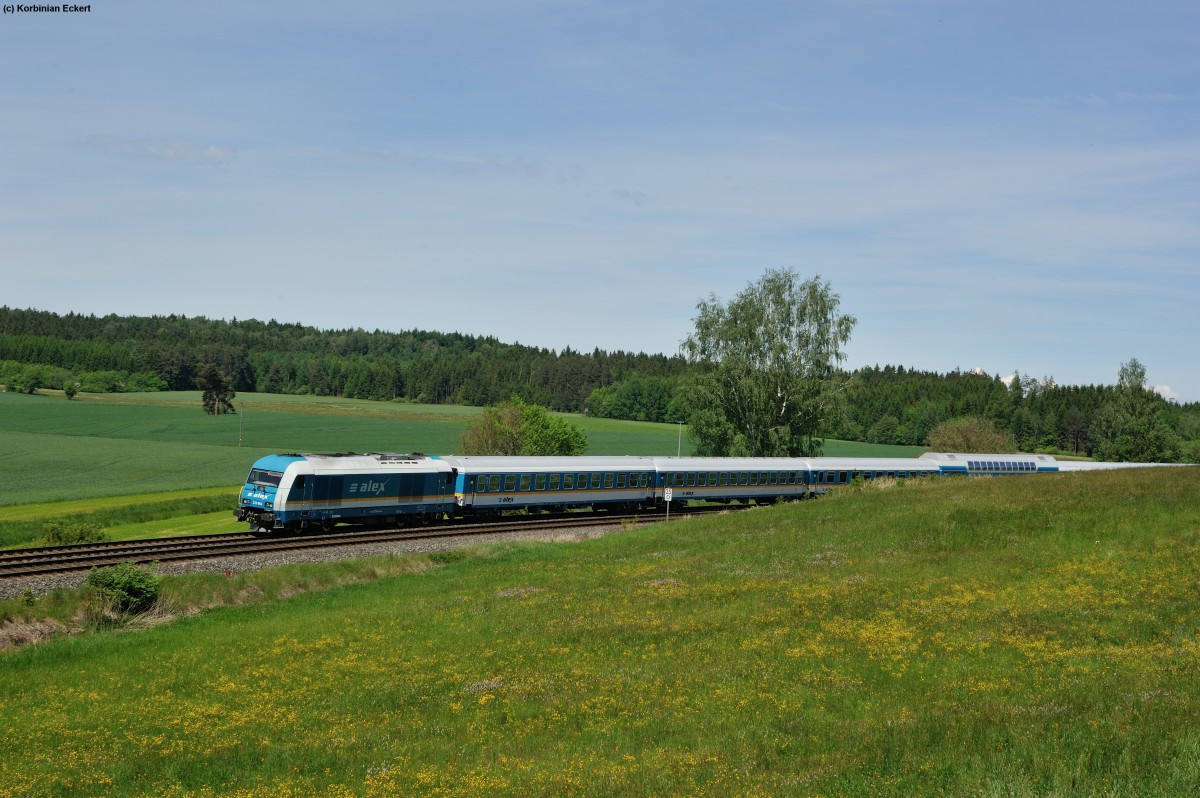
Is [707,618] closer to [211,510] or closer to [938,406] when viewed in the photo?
[211,510]

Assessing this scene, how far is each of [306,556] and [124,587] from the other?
29.8ft

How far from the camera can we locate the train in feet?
143

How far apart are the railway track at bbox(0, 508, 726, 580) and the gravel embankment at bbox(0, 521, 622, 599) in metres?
0.65

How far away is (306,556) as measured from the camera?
36.9 m

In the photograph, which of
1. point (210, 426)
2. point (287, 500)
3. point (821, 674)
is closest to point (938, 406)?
point (210, 426)

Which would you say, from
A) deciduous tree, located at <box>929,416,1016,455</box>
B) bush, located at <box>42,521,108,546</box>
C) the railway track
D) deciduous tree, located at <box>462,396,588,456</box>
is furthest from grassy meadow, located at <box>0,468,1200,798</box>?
deciduous tree, located at <box>929,416,1016,455</box>

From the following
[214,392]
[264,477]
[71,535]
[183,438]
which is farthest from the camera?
[214,392]

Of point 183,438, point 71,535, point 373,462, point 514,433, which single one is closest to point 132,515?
point 71,535

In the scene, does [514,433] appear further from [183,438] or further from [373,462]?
[183,438]

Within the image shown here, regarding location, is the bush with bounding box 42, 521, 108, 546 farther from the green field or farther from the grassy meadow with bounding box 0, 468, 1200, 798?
the green field

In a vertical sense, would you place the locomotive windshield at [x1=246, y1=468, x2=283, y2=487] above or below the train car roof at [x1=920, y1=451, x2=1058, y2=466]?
below

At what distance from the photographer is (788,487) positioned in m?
63.6

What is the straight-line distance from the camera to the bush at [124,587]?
2805cm

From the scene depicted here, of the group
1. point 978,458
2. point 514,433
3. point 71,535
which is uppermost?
point 514,433
